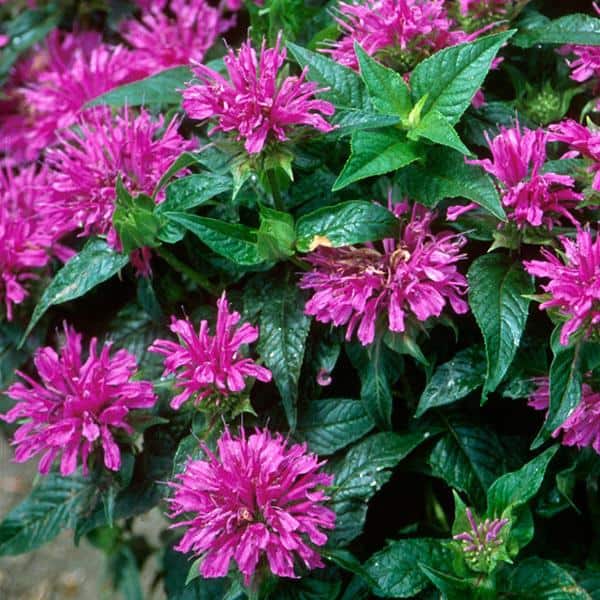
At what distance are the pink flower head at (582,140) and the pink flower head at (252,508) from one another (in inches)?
14.5

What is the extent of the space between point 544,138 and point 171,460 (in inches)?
19.7

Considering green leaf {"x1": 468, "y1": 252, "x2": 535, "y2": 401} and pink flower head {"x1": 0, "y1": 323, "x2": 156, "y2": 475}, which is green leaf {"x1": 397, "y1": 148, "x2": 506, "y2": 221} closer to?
green leaf {"x1": 468, "y1": 252, "x2": 535, "y2": 401}

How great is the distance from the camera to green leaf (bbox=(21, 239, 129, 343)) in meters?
0.99

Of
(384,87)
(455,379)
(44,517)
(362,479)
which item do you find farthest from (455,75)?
(44,517)

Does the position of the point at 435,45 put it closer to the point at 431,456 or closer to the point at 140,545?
the point at 431,456

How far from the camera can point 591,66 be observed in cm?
99

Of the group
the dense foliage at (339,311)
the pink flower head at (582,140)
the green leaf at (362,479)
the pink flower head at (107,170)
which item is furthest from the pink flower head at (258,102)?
the green leaf at (362,479)

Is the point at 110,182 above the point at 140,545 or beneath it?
above

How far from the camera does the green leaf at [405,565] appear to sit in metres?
0.92

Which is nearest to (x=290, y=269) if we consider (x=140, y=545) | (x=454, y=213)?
(x=454, y=213)

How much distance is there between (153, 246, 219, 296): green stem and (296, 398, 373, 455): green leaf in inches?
6.5

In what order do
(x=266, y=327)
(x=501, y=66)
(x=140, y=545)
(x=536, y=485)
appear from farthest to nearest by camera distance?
(x=140, y=545)
(x=501, y=66)
(x=266, y=327)
(x=536, y=485)

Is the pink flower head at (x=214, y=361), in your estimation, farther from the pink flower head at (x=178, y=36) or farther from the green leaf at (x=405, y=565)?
the pink flower head at (x=178, y=36)

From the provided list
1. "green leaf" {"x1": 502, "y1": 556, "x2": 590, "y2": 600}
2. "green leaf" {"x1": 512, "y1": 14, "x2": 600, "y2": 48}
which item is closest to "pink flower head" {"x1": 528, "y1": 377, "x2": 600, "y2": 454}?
"green leaf" {"x1": 502, "y1": 556, "x2": 590, "y2": 600}
